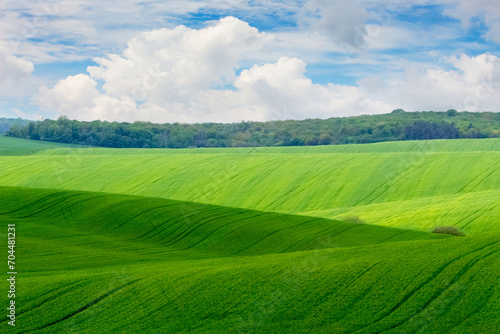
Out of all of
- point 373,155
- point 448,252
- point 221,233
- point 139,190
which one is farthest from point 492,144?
point 448,252

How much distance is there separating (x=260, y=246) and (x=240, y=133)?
103 m

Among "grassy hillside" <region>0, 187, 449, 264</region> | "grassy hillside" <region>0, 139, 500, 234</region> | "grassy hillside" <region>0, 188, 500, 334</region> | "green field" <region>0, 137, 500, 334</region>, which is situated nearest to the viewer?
"grassy hillside" <region>0, 188, 500, 334</region>

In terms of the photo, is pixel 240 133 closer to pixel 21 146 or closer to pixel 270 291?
pixel 21 146

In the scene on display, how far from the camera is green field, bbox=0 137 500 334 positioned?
16.4 meters

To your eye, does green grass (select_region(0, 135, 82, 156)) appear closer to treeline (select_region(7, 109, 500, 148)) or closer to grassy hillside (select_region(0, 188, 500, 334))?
treeline (select_region(7, 109, 500, 148))

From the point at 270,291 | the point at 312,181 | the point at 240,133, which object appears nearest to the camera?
the point at 270,291

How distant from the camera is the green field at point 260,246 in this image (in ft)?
53.7

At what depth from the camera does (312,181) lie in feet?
202

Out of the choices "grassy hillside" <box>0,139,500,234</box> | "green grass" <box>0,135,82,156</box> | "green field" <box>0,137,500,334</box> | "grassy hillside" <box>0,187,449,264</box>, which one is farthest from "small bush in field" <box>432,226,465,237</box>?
"green grass" <box>0,135,82,156</box>

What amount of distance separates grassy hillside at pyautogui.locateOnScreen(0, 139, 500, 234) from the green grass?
62.6 ft

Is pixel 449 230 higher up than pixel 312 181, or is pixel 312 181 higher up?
pixel 312 181

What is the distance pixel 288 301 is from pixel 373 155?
56.7 m

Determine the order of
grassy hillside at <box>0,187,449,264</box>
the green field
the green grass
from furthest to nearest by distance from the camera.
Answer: the green grass → grassy hillside at <box>0,187,449,264</box> → the green field

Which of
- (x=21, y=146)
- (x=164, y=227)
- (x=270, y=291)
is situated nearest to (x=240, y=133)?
(x=21, y=146)
